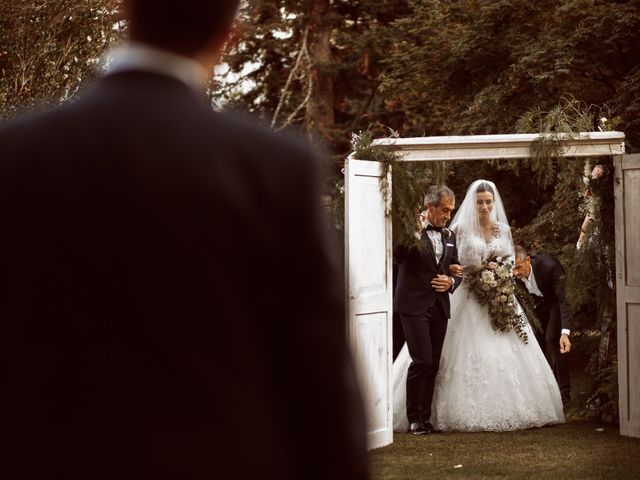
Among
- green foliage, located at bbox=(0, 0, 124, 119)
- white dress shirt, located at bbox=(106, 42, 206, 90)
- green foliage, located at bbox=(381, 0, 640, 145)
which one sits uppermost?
green foliage, located at bbox=(381, 0, 640, 145)

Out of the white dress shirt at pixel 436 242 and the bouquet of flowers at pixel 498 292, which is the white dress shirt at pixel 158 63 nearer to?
the white dress shirt at pixel 436 242

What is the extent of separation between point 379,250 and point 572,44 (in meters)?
7.25

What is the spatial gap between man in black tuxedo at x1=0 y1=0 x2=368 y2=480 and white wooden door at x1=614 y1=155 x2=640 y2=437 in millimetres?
8327

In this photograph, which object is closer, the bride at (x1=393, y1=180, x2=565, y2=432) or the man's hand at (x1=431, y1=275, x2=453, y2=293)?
the man's hand at (x1=431, y1=275, x2=453, y2=293)

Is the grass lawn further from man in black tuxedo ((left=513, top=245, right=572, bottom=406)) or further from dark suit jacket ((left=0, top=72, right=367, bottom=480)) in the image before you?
dark suit jacket ((left=0, top=72, right=367, bottom=480))

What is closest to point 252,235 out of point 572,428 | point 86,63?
point 572,428

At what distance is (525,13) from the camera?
16922 millimetres

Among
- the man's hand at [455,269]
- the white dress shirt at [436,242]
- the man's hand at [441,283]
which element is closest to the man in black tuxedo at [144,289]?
the man's hand at [441,283]

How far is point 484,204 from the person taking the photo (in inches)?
431

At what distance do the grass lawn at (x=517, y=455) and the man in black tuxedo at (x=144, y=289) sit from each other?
678 cm

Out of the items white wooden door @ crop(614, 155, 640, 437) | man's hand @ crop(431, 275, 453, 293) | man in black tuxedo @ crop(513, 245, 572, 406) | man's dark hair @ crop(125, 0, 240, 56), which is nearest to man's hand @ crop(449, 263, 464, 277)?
man's hand @ crop(431, 275, 453, 293)

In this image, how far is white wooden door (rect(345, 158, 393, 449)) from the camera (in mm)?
8984

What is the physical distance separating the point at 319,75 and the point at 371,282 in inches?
626

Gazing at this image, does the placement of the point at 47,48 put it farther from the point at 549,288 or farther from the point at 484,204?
the point at 549,288
